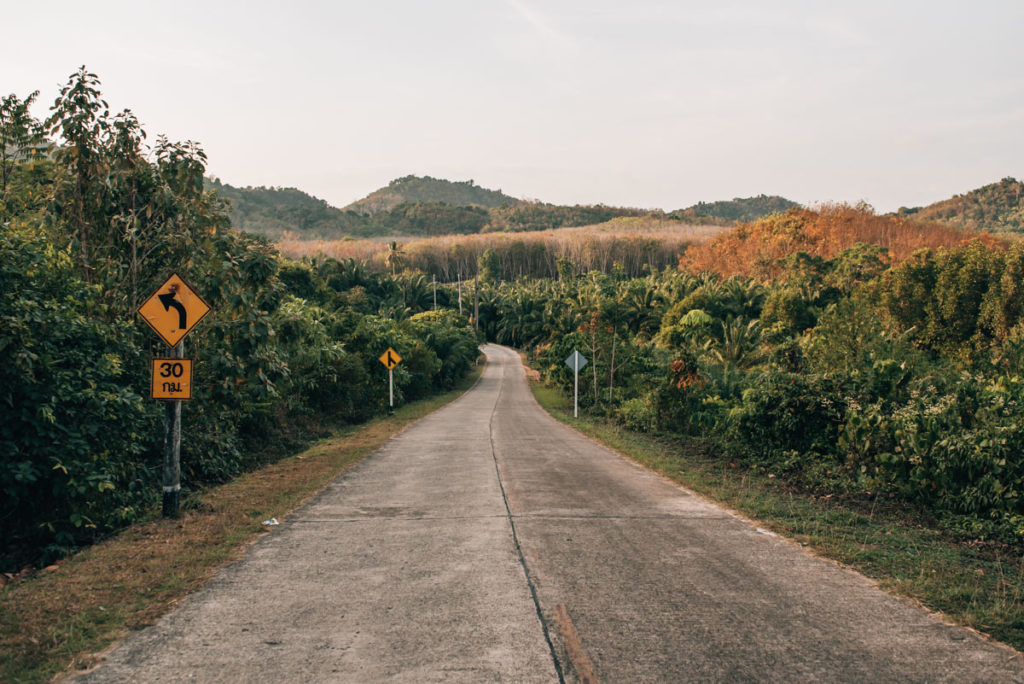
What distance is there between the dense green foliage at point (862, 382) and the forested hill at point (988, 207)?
309 feet

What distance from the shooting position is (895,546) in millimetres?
7609

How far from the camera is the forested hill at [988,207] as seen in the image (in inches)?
4569

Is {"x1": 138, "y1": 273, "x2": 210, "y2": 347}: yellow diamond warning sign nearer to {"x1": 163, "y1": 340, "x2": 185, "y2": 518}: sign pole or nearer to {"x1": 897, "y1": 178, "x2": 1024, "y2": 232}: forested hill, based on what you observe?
{"x1": 163, "y1": 340, "x2": 185, "y2": 518}: sign pole

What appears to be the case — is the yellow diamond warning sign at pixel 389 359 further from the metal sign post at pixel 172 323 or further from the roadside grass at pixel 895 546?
the metal sign post at pixel 172 323

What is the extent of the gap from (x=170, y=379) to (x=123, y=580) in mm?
3072

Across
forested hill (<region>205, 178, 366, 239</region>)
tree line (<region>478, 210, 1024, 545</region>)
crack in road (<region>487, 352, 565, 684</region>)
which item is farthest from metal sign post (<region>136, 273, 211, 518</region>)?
forested hill (<region>205, 178, 366, 239</region>)

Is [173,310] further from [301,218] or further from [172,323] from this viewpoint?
[301,218]

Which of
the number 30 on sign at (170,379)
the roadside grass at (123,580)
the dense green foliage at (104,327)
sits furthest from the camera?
the number 30 on sign at (170,379)

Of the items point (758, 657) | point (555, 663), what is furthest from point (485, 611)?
point (758, 657)

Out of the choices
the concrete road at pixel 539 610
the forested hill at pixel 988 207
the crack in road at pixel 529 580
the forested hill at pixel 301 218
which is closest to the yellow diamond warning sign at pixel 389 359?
the crack in road at pixel 529 580

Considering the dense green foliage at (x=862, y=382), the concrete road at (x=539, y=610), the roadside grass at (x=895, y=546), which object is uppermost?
the dense green foliage at (x=862, y=382)

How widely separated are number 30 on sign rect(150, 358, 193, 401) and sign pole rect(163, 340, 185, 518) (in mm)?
272

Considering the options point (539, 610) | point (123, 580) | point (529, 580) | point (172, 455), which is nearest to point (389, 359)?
point (172, 455)

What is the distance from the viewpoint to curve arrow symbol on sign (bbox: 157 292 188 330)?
28.1ft
